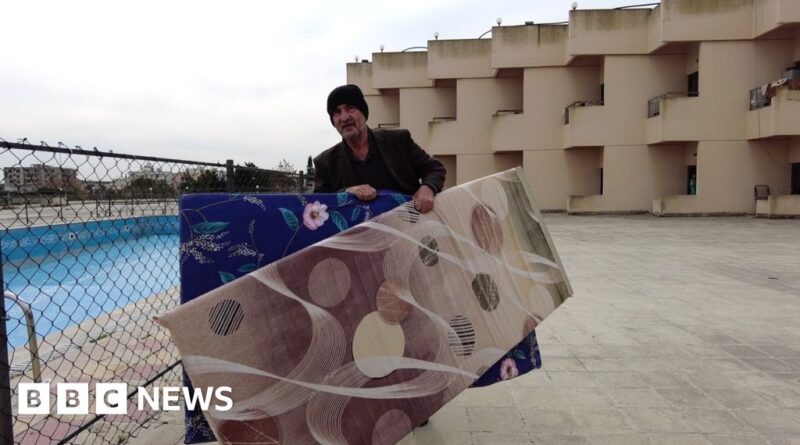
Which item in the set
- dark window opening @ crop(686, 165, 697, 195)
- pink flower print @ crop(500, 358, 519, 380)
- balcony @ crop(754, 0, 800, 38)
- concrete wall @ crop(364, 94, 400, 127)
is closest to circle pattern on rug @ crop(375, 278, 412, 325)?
pink flower print @ crop(500, 358, 519, 380)

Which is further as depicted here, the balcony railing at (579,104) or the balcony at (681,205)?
the balcony railing at (579,104)

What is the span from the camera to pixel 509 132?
18.9 meters

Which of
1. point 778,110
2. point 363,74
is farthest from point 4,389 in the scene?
point 363,74

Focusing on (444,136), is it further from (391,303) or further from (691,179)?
(391,303)

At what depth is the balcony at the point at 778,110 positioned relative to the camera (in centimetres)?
1317

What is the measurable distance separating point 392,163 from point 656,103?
16734mm

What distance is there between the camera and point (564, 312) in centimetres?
459

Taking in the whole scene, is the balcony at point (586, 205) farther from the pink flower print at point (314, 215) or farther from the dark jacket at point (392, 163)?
the pink flower print at point (314, 215)

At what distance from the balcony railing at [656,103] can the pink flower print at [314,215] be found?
1649cm

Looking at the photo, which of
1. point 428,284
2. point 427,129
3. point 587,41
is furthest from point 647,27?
point 428,284

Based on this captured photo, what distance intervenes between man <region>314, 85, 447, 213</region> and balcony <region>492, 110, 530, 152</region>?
57.2 feet

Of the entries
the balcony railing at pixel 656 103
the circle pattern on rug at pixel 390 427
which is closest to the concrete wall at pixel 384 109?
the balcony railing at pixel 656 103

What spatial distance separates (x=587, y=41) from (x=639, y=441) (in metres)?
17.1

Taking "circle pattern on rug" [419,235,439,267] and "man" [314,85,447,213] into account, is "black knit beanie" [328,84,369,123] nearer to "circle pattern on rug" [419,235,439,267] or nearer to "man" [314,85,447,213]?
"man" [314,85,447,213]
